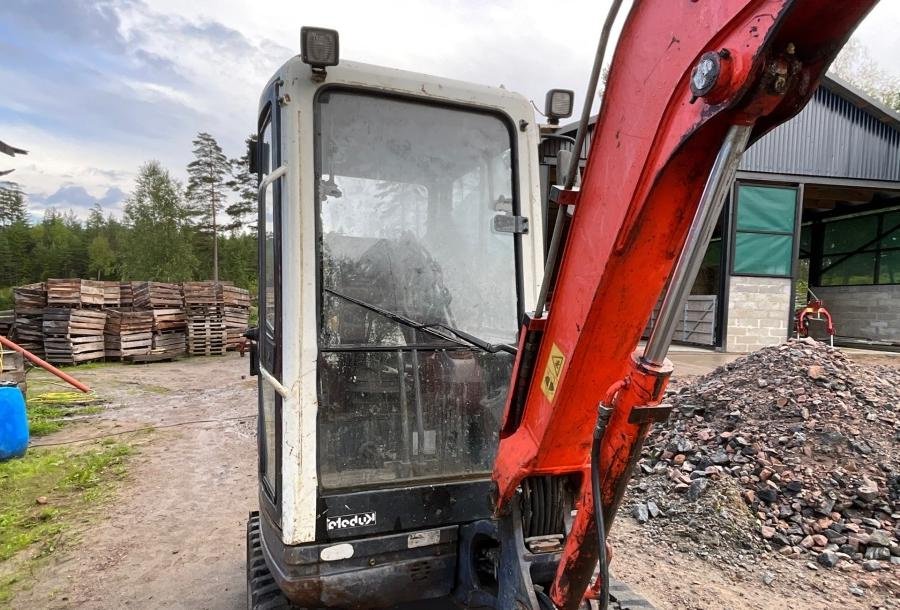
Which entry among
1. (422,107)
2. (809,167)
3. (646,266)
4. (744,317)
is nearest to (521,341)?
(646,266)

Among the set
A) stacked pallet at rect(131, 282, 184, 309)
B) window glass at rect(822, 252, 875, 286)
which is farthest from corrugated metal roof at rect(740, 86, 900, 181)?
stacked pallet at rect(131, 282, 184, 309)

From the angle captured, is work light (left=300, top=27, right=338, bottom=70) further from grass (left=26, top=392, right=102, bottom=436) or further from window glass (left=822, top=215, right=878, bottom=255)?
window glass (left=822, top=215, right=878, bottom=255)

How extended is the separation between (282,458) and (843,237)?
17267 millimetres

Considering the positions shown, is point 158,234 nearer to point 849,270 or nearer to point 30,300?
point 30,300

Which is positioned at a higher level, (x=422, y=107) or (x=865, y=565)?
(x=422, y=107)

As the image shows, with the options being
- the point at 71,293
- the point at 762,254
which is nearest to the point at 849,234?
the point at 762,254

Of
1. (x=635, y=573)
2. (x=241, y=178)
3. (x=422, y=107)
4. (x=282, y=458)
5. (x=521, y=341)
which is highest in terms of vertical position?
(x=241, y=178)

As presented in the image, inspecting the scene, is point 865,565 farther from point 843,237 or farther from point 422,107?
point 843,237

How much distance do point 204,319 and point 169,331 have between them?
3.08 feet

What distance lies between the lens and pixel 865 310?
1438 centimetres

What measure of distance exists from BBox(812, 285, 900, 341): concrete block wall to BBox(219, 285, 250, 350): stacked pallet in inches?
644

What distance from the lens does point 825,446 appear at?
4559 millimetres

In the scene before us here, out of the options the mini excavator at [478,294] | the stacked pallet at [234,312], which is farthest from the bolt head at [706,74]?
the stacked pallet at [234,312]

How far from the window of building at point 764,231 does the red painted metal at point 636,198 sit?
1089 centimetres
